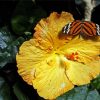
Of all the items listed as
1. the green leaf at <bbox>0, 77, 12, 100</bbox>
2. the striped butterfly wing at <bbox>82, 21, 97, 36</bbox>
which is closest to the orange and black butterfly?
the striped butterfly wing at <bbox>82, 21, 97, 36</bbox>

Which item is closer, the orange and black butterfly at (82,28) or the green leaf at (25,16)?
the orange and black butterfly at (82,28)

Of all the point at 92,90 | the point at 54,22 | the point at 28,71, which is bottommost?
the point at 92,90

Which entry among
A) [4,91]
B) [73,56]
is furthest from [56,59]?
[4,91]

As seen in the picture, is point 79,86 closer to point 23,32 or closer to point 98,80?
point 98,80

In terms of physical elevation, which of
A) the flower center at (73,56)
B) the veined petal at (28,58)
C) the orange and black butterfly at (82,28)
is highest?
the orange and black butterfly at (82,28)

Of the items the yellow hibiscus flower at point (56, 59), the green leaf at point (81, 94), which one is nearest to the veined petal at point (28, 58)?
the yellow hibiscus flower at point (56, 59)

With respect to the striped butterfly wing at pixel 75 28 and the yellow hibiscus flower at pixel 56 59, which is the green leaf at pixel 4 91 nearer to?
the yellow hibiscus flower at pixel 56 59

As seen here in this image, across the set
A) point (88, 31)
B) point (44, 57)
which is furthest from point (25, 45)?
point (88, 31)
